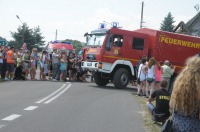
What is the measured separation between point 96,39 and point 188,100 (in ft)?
56.3

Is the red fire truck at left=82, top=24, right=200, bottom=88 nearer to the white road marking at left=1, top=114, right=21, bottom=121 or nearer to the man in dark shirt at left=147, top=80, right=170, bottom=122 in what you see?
the white road marking at left=1, top=114, right=21, bottom=121

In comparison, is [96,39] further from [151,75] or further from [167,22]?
[167,22]

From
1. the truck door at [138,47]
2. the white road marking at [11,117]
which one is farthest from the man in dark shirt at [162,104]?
the truck door at [138,47]

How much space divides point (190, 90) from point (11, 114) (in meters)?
6.74

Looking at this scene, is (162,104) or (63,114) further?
(63,114)

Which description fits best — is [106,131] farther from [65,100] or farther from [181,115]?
[65,100]

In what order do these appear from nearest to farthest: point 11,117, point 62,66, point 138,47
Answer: point 11,117
point 138,47
point 62,66

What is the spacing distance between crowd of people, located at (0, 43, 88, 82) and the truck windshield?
243 centimetres

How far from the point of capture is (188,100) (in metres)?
3.94

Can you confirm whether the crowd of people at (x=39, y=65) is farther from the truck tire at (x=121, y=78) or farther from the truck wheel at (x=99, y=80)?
the truck tire at (x=121, y=78)

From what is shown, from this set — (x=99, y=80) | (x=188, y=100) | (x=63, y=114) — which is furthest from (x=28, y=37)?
(x=188, y=100)

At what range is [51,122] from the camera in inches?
354

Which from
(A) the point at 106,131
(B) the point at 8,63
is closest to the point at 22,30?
(B) the point at 8,63

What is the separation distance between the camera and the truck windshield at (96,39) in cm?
2039
